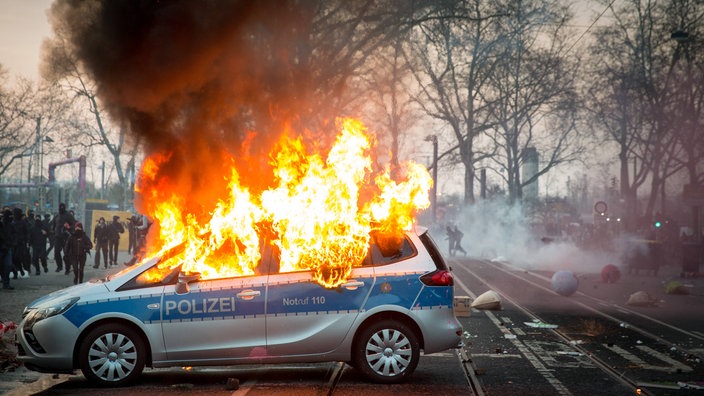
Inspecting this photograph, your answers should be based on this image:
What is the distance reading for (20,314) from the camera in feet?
47.4

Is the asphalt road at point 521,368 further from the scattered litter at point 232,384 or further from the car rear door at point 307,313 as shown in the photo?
the car rear door at point 307,313

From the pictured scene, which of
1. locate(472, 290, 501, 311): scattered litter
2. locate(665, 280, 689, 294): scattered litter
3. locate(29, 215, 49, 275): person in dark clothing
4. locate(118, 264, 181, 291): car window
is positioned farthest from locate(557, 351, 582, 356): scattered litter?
locate(29, 215, 49, 275): person in dark clothing

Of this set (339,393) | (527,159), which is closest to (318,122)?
(339,393)

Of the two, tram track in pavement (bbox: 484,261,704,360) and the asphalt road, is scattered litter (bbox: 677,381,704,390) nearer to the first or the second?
the asphalt road

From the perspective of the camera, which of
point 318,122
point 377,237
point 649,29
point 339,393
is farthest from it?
point 649,29

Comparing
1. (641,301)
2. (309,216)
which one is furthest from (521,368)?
(641,301)

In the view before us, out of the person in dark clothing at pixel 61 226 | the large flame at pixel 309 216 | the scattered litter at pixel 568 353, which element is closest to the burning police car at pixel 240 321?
the large flame at pixel 309 216

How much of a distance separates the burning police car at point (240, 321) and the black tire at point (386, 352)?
1 centimetres

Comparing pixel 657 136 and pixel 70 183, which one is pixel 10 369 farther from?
pixel 70 183

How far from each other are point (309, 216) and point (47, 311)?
2.85 meters

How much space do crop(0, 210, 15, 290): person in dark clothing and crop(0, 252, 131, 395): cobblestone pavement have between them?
0.35 metres

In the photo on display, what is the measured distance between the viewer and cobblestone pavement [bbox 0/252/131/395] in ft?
29.1

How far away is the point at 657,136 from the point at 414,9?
25346 mm

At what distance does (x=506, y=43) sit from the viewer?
46062mm
